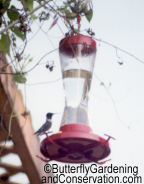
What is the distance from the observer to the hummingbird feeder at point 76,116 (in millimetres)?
1435

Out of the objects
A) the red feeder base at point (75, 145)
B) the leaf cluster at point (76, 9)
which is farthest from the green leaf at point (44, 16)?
the red feeder base at point (75, 145)

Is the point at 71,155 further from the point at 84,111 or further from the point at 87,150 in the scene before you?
the point at 84,111

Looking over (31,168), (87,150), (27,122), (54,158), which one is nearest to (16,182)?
(31,168)

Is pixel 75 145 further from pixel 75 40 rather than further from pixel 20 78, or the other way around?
pixel 75 40

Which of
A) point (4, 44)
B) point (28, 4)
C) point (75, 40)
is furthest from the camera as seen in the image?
point (75, 40)

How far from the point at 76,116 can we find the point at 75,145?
23 centimetres

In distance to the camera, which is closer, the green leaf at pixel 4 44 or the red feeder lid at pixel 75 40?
the green leaf at pixel 4 44

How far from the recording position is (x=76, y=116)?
1672mm

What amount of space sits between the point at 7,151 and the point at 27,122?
0.97 feet

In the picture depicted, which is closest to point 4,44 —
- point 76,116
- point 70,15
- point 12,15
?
point 12,15

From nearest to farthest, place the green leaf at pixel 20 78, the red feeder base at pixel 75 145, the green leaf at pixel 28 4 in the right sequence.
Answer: the green leaf at pixel 28 4 < the red feeder base at pixel 75 145 < the green leaf at pixel 20 78

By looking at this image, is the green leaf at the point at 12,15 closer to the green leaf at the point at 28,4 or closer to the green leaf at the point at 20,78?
the green leaf at the point at 28,4

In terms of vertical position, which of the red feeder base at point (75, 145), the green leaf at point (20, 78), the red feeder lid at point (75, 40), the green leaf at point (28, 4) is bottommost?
the red feeder base at point (75, 145)

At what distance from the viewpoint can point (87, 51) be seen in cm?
176
